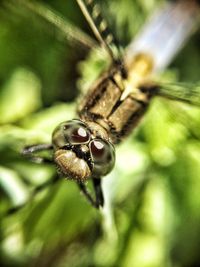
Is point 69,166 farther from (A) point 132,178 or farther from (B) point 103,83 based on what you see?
(A) point 132,178

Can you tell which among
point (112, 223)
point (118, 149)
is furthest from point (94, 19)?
point (112, 223)

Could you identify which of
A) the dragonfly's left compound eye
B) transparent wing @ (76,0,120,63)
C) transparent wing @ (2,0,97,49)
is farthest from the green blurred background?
Answer: the dragonfly's left compound eye

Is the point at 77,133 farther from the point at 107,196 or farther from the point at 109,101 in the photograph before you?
the point at 107,196

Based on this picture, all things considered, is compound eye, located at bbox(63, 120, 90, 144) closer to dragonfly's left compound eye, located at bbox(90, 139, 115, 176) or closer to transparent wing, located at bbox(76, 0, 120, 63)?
dragonfly's left compound eye, located at bbox(90, 139, 115, 176)

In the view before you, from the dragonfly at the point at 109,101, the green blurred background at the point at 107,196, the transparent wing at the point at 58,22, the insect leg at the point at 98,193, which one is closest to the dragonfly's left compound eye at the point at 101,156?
the dragonfly at the point at 109,101

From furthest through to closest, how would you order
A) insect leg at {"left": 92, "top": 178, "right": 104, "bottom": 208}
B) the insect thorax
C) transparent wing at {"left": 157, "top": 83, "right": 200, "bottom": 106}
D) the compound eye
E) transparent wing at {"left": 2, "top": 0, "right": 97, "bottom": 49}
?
1. transparent wing at {"left": 2, "top": 0, "right": 97, "bottom": 49}
2. transparent wing at {"left": 157, "top": 83, "right": 200, "bottom": 106}
3. insect leg at {"left": 92, "top": 178, "right": 104, "bottom": 208}
4. the insect thorax
5. the compound eye

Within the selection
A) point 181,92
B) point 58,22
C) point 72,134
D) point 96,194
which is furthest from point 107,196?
point 58,22
